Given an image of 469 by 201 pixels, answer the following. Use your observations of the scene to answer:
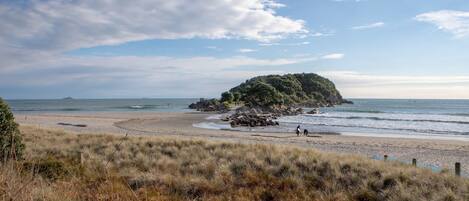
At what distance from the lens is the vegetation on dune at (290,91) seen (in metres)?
99.0

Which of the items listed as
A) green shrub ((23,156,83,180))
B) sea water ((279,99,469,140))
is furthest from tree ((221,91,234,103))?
green shrub ((23,156,83,180))

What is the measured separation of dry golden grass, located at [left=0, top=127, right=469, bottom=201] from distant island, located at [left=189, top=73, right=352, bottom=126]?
103 ft

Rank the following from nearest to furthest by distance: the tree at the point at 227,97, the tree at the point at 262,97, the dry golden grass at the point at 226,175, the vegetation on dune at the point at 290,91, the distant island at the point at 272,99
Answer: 1. the dry golden grass at the point at 226,175
2. the distant island at the point at 272,99
3. the tree at the point at 262,97
4. the vegetation on dune at the point at 290,91
5. the tree at the point at 227,97

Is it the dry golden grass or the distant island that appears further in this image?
the distant island

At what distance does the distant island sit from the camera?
64.2 m

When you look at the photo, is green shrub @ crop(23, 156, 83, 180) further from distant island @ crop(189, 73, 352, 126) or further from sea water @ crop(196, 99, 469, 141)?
distant island @ crop(189, 73, 352, 126)

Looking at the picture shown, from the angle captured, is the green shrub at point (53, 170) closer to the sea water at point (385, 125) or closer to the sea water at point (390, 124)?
the sea water at point (385, 125)

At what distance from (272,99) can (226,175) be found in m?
85.2

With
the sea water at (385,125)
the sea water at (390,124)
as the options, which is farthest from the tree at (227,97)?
the sea water at (385,125)

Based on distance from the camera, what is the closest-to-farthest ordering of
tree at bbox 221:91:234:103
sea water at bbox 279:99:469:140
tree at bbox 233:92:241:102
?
sea water at bbox 279:99:469:140
tree at bbox 221:91:234:103
tree at bbox 233:92:241:102

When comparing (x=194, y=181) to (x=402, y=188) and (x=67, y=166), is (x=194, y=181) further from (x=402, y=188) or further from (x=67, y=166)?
(x=402, y=188)

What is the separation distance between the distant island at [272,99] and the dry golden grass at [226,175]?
103 ft

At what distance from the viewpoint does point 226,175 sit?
12.2 meters

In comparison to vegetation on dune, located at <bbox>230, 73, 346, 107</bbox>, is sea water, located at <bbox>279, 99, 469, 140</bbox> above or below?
below
